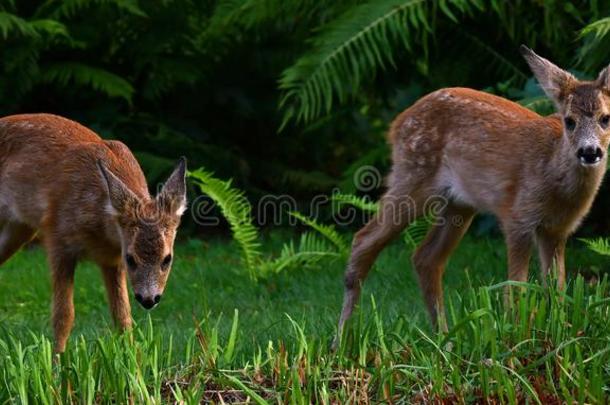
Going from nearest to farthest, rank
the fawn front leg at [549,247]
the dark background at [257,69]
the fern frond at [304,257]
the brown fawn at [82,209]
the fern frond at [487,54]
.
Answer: the brown fawn at [82,209]
the fawn front leg at [549,247]
the fern frond at [304,257]
the dark background at [257,69]
the fern frond at [487,54]

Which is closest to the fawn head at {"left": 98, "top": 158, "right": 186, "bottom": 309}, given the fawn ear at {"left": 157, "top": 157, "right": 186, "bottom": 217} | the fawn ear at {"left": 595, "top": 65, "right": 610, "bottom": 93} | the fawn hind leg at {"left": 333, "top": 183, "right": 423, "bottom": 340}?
the fawn ear at {"left": 157, "top": 157, "right": 186, "bottom": 217}

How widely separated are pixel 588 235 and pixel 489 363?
4.72 m

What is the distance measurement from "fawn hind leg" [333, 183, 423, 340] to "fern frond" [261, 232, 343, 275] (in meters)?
1.24

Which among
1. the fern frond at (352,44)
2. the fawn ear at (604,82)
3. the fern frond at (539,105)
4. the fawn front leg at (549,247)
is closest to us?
the fawn ear at (604,82)

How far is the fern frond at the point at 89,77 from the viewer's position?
991cm

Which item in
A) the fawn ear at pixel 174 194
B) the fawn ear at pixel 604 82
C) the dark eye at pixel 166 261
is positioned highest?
the fawn ear at pixel 604 82

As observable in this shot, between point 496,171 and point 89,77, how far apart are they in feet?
13.8

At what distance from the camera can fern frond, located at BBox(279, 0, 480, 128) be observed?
892 cm

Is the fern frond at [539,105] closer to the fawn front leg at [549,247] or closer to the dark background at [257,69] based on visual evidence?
the dark background at [257,69]

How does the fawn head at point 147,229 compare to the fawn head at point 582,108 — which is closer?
the fawn head at point 147,229

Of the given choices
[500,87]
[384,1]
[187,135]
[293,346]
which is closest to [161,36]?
[187,135]

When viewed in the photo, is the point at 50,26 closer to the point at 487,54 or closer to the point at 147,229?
the point at 487,54

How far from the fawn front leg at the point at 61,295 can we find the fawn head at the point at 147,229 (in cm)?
46

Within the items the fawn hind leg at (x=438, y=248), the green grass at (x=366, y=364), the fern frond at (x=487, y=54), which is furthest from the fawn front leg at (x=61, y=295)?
the fern frond at (x=487, y=54)
